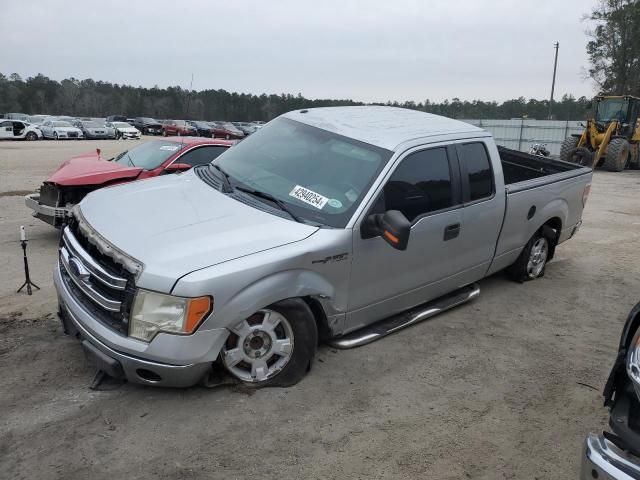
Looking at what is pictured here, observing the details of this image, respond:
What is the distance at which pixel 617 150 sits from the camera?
20.9 meters

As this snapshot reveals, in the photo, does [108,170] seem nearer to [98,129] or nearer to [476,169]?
[476,169]

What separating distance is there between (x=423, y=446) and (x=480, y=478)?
0.36 metres

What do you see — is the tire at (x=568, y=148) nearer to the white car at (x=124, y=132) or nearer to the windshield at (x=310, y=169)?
the windshield at (x=310, y=169)

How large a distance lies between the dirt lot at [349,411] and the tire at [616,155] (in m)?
18.7

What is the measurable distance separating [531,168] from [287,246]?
14.3 ft

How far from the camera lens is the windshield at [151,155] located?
25.1 ft

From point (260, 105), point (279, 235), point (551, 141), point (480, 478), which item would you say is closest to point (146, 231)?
point (279, 235)


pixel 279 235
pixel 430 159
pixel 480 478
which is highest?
pixel 430 159

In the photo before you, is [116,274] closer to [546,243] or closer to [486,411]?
[486,411]

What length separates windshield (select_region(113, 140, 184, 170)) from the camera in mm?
7637

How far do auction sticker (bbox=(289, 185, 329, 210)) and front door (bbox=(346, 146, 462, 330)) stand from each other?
0.33 m

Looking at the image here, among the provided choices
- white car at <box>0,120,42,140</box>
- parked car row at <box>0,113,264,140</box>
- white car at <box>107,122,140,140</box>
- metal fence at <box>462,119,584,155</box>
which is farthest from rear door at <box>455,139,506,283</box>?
white car at <box>107,122,140,140</box>

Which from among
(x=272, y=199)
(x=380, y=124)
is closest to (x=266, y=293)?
(x=272, y=199)

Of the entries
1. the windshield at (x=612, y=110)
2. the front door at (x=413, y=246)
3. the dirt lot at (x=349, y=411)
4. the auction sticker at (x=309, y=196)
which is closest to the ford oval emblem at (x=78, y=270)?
the dirt lot at (x=349, y=411)
